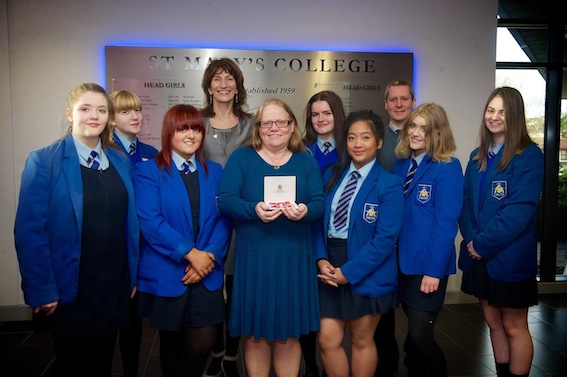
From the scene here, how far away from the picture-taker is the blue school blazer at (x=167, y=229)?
226cm

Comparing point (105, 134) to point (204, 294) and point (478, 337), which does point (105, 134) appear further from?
point (478, 337)

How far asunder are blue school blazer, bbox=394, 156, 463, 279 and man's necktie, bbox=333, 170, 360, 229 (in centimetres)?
32

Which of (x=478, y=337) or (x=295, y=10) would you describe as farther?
(x=295, y=10)

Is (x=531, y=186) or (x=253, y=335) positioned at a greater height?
(x=531, y=186)

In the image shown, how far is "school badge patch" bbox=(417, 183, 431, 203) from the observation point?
247cm

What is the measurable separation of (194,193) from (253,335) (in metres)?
0.78

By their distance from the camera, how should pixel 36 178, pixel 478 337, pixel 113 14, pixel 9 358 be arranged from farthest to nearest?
pixel 113 14 < pixel 478 337 < pixel 9 358 < pixel 36 178

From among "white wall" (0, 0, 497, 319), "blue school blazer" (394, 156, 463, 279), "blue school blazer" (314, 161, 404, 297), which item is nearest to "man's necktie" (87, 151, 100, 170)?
"blue school blazer" (314, 161, 404, 297)

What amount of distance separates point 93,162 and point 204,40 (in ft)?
8.72

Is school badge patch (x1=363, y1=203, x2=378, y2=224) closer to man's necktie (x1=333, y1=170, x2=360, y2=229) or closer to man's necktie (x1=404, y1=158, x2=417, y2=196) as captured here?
man's necktie (x1=333, y1=170, x2=360, y2=229)

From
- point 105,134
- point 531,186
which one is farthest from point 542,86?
point 105,134

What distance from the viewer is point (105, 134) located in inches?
89.9

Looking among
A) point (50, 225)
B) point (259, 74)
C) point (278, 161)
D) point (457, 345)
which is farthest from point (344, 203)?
point (259, 74)

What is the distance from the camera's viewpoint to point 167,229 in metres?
2.25
